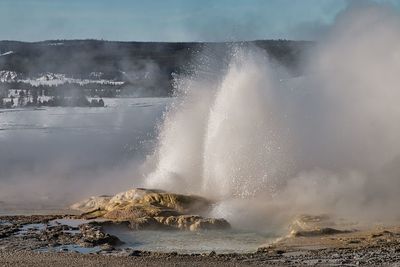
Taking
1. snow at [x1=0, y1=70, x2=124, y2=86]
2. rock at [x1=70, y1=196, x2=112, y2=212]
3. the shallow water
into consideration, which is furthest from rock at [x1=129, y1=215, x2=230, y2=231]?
snow at [x1=0, y1=70, x2=124, y2=86]

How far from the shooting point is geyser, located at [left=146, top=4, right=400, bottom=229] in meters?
11.2

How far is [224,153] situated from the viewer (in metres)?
12.7

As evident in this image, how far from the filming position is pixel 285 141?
13250 mm

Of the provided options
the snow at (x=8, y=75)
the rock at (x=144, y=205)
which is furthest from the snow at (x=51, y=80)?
the rock at (x=144, y=205)

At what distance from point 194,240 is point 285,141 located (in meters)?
4.91

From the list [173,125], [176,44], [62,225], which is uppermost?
[176,44]

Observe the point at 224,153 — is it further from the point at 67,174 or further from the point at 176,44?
the point at 176,44

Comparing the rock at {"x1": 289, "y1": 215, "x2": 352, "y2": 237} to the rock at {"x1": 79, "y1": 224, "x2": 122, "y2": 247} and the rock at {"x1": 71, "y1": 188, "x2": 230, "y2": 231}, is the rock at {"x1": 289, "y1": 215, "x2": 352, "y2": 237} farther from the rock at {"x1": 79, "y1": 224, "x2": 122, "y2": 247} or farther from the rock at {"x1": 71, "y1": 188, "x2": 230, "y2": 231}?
the rock at {"x1": 79, "y1": 224, "x2": 122, "y2": 247}

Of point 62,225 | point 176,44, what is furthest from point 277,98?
point 176,44

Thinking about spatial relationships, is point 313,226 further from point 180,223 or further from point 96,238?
point 96,238

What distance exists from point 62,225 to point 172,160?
399cm

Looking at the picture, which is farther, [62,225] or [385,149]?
[385,149]

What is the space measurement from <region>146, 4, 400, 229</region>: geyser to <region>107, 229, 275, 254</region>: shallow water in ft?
4.31

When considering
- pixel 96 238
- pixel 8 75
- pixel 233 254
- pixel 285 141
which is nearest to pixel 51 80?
pixel 8 75
